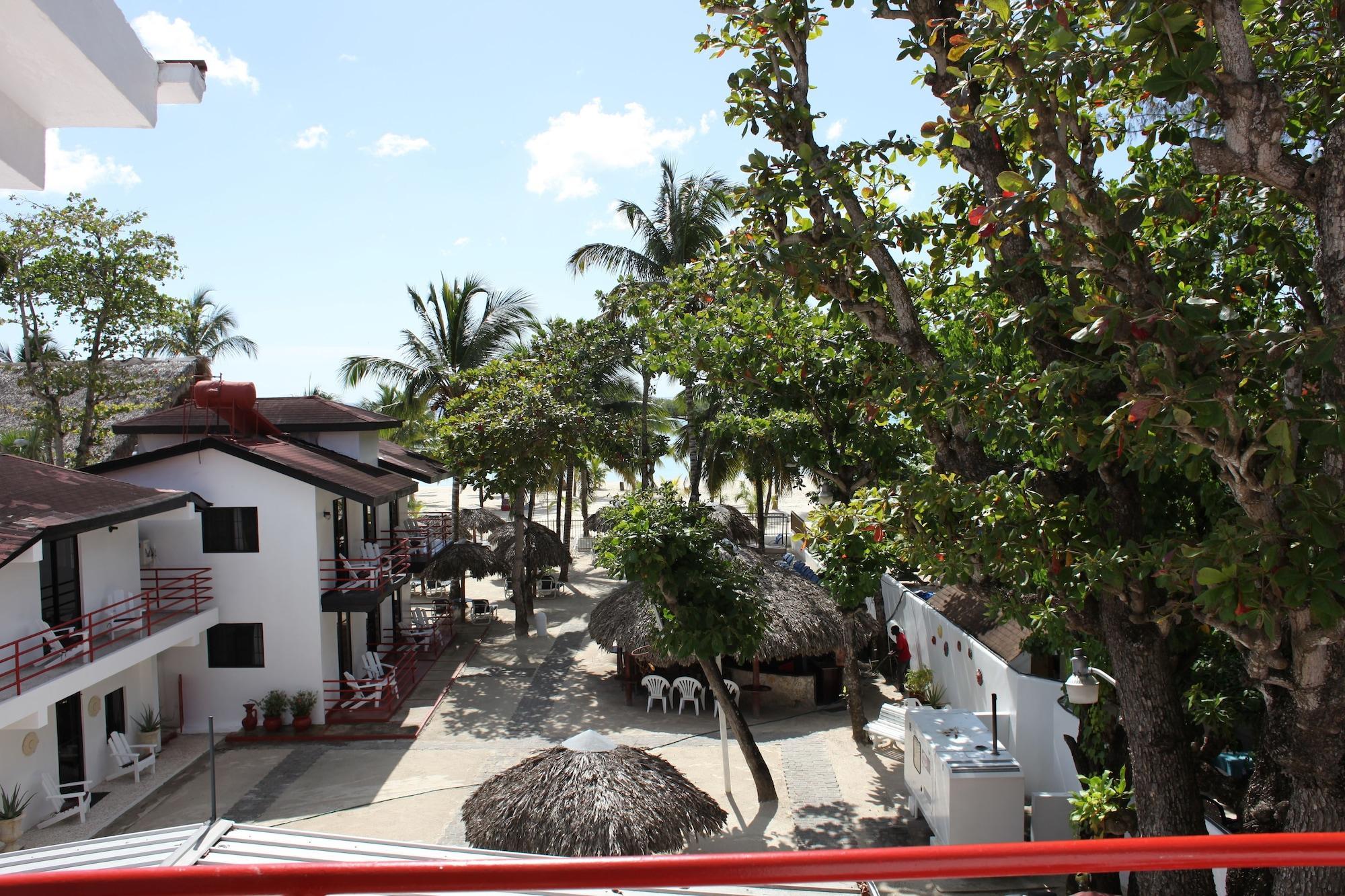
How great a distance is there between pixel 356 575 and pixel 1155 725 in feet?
48.7

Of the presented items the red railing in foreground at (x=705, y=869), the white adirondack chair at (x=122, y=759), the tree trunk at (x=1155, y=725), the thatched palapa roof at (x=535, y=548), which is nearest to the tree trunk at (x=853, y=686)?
the tree trunk at (x=1155, y=725)

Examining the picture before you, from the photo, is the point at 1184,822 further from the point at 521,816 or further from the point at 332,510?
the point at 332,510

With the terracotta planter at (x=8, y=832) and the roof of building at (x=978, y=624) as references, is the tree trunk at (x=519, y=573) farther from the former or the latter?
the terracotta planter at (x=8, y=832)

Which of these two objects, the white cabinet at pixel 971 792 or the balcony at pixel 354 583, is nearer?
the white cabinet at pixel 971 792

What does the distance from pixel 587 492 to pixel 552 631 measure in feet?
55.1

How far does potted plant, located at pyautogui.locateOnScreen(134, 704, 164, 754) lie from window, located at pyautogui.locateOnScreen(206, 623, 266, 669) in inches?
59.8

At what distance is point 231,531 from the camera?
16.6 metres

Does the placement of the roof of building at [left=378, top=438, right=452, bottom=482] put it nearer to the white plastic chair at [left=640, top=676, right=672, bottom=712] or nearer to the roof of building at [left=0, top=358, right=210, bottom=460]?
the roof of building at [left=0, top=358, right=210, bottom=460]

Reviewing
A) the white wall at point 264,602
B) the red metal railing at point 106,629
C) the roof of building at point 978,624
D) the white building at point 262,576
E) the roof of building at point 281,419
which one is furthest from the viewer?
the roof of building at point 281,419

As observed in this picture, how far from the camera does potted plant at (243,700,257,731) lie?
16.2 meters

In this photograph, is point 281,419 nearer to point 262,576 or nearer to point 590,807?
point 262,576

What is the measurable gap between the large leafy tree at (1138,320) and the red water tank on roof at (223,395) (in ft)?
45.6

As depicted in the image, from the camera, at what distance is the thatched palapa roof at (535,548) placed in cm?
2580

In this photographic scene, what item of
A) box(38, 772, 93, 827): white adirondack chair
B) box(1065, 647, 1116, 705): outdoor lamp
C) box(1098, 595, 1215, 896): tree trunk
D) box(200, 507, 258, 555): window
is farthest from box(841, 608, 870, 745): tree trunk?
box(38, 772, 93, 827): white adirondack chair
